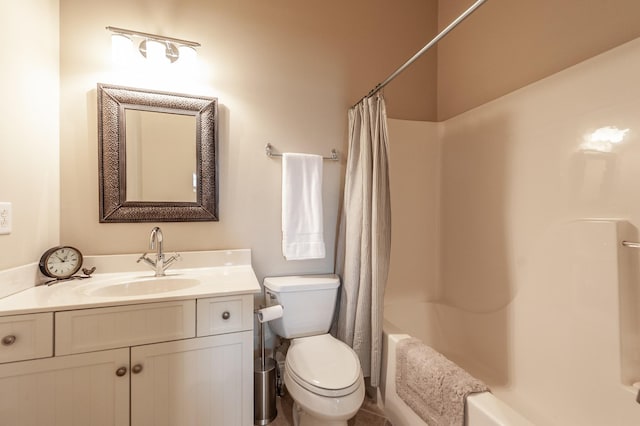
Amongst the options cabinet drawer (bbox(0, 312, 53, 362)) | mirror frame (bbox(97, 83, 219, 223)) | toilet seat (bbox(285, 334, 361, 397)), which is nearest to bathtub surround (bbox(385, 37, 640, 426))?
toilet seat (bbox(285, 334, 361, 397))

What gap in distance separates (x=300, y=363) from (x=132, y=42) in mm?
1871

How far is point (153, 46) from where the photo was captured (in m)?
1.46

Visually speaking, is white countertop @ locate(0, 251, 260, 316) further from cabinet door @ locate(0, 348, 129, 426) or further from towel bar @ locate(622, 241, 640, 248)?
towel bar @ locate(622, 241, 640, 248)

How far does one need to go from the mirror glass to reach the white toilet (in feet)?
2.53

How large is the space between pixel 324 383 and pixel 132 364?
782mm

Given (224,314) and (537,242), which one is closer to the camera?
(224,314)

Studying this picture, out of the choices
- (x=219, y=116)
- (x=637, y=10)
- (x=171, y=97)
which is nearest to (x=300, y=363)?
(x=219, y=116)

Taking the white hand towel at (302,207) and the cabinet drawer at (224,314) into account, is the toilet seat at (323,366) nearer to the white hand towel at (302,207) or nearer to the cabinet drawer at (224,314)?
the cabinet drawer at (224,314)

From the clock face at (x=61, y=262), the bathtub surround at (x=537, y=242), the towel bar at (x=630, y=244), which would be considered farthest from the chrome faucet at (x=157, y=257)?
the towel bar at (x=630, y=244)

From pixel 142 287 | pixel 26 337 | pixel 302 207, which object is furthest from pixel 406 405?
pixel 26 337

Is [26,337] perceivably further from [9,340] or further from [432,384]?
[432,384]

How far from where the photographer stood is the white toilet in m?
1.16

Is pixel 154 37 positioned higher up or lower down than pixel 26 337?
higher up

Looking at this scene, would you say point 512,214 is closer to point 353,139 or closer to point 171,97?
point 353,139
